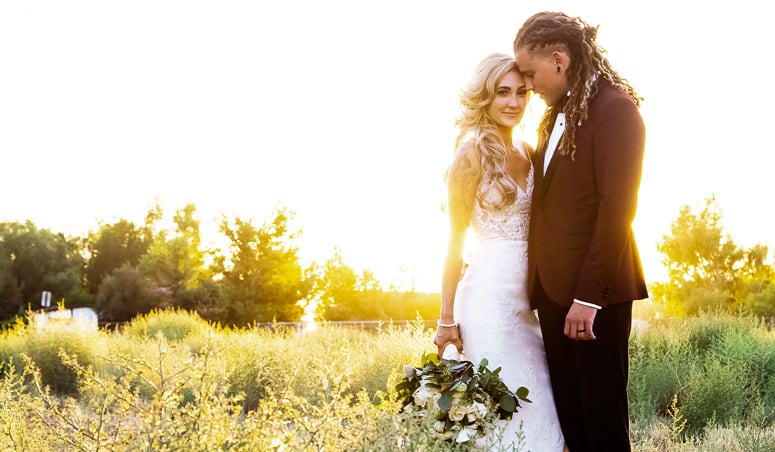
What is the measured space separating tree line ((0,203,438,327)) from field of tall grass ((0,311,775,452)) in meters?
14.3

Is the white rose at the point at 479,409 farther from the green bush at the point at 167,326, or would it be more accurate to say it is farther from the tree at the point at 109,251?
the tree at the point at 109,251

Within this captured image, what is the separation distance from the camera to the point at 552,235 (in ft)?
11.8

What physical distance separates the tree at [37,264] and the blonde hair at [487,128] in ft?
138

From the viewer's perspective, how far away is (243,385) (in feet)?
28.5

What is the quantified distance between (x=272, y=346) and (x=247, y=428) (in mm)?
7205

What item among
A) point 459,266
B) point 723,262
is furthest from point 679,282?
point 459,266

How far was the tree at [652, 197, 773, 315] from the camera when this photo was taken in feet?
101

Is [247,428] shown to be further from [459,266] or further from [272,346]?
[272,346]

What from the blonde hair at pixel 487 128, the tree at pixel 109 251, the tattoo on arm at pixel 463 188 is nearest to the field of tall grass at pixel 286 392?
the tattoo on arm at pixel 463 188

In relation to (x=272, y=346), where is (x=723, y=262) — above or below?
above

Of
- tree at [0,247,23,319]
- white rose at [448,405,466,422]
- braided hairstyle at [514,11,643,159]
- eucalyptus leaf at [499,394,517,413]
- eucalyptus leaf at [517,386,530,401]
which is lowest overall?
tree at [0,247,23,319]

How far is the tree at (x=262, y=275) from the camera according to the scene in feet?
107

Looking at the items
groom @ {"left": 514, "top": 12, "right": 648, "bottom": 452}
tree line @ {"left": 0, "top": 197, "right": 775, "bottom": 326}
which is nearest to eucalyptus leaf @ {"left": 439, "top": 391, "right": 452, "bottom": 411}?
groom @ {"left": 514, "top": 12, "right": 648, "bottom": 452}

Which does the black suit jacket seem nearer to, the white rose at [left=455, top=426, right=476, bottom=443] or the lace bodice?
the lace bodice
